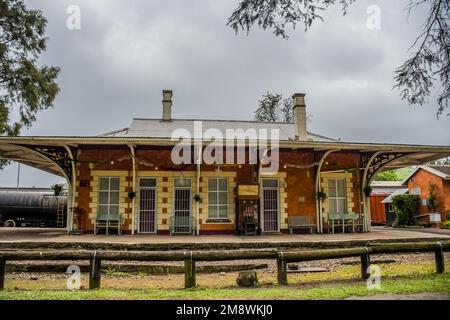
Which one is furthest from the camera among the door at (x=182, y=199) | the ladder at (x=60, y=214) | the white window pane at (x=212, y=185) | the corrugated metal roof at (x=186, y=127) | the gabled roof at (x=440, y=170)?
the gabled roof at (x=440, y=170)

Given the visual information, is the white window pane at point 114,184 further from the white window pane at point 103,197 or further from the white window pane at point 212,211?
the white window pane at point 212,211

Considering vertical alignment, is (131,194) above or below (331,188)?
below

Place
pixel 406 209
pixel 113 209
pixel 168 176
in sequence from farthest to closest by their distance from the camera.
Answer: pixel 406 209
pixel 168 176
pixel 113 209

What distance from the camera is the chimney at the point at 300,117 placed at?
48.6 ft

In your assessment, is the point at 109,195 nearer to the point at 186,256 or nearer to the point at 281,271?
the point at 186,256

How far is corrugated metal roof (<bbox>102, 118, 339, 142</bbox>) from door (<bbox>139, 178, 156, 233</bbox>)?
9.67 ft

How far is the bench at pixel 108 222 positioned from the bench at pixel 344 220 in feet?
23.2

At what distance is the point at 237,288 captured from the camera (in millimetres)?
6230

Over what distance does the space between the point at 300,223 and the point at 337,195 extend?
5.95 ft

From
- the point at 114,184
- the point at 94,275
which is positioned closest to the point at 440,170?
the point at 114,184

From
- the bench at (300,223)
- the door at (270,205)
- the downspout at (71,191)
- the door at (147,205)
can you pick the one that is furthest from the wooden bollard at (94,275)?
the bench at (300,223)

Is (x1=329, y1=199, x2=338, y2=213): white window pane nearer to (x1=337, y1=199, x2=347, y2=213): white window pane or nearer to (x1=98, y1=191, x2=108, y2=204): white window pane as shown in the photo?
(x1=337, y1=199, x2=347, y2=213): white window pane

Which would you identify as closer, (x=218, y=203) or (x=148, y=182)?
(x=148, y=182)

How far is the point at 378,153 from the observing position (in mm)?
13609
